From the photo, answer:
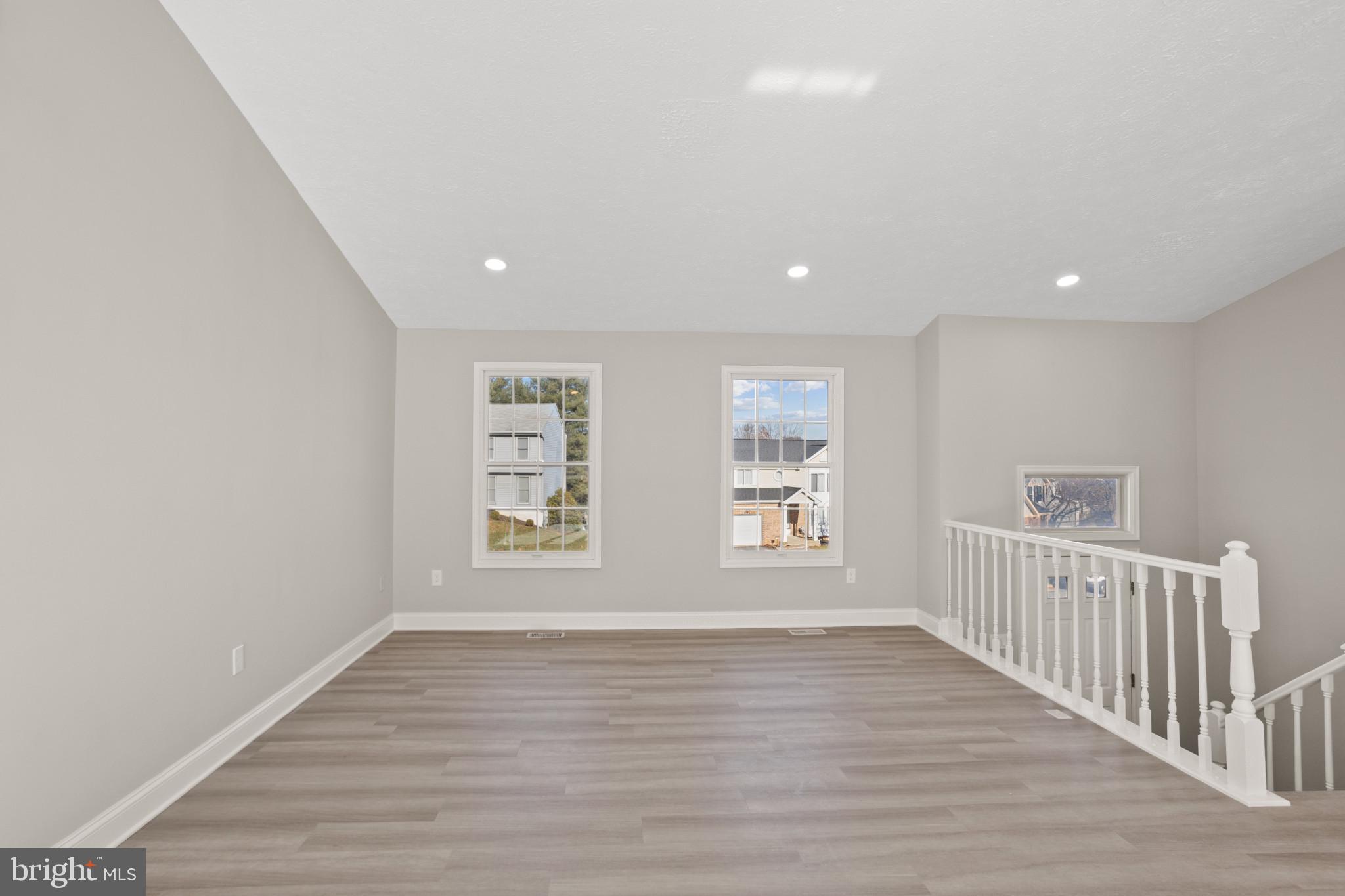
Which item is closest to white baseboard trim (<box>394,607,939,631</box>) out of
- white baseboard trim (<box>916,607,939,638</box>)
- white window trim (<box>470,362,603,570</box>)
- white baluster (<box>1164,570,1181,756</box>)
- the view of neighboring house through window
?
white baseboard trim (<box>916,607,939,638</box>)

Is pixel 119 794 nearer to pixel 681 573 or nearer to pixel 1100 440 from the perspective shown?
pixel 681 573

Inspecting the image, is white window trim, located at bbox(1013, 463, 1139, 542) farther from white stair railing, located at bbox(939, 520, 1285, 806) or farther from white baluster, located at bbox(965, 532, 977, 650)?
white baluster, located at bbox(965, 532, 977, 650)

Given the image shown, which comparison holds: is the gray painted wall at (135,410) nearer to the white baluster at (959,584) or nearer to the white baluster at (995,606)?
the white baluster at (995,606)

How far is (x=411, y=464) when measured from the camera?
520cm

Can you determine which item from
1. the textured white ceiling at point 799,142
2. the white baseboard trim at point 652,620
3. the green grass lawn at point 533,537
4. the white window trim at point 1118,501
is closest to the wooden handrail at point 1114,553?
the white window trim at point 1118,501

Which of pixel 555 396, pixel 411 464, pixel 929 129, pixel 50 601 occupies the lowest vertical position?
pixel 50 601

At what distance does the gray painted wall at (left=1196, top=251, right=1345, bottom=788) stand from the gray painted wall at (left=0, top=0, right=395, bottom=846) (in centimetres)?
640

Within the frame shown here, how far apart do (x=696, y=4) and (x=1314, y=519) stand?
202 inches

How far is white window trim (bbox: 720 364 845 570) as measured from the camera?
210 inches

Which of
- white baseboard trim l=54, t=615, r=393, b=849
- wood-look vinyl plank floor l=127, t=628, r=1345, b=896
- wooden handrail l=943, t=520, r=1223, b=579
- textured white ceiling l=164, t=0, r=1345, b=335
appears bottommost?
wood-look vinyl plank floor l=127, t=628, r=1345, b=896

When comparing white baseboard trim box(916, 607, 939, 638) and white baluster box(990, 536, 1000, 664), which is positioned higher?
white baluster box(990, 536, 1000, 664)

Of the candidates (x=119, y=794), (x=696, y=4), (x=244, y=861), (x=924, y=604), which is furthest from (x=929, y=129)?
(x=119, y=794)

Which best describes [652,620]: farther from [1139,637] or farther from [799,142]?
[799,142]

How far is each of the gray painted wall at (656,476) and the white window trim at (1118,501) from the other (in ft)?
2.73
